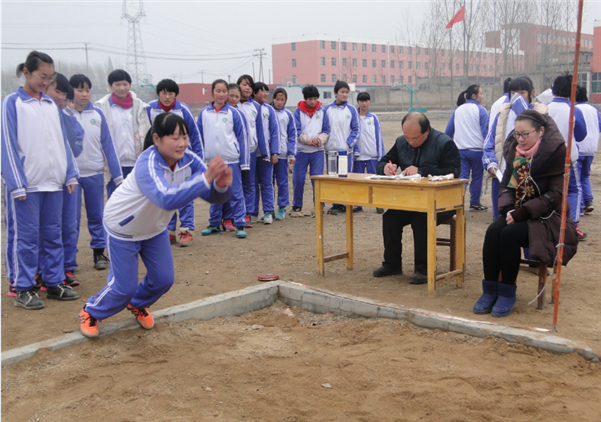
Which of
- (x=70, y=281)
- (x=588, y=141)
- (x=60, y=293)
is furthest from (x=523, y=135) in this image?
(x=70, y=281)

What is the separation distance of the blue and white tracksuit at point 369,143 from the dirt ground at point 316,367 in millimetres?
4653

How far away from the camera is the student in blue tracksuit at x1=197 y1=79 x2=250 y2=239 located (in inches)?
304

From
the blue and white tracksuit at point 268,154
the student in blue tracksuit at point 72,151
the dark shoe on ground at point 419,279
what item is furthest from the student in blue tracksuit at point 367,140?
the student in blue tracksuit at point 72,151

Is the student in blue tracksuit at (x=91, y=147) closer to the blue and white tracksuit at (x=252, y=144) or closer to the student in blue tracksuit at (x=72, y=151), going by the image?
the student in blue tracksuit at (x=72, y=151)

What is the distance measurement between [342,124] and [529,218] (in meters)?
5.36

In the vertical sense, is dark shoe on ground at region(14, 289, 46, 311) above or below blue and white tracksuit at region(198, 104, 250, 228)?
below

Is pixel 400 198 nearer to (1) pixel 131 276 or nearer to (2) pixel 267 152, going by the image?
(1) pixel 131 276

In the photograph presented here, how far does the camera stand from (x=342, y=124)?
31.0ft

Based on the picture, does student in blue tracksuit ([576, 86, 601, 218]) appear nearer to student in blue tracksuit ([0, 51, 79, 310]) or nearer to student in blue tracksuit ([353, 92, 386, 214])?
student in blue tracksuit ([353, 92, 386, 214])

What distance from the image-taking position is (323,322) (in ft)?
15.4

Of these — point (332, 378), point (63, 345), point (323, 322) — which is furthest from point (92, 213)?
point (332, 378)

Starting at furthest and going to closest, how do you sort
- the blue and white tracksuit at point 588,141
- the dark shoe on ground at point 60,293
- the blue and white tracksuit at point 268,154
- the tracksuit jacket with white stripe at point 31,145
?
the blue and white tracksuit at point 268,154, the blue and white tracksuit at point 588,141, the dark shoe on ground at point 60,293, the tracksuit jacket with white stripe at point 31,145

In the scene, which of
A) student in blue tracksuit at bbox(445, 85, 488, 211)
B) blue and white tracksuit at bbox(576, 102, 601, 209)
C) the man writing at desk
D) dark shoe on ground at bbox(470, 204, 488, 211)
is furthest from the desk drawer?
dark shoe on ground at bbox(470, 204, 488, 211)

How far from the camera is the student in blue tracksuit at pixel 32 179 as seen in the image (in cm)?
476
